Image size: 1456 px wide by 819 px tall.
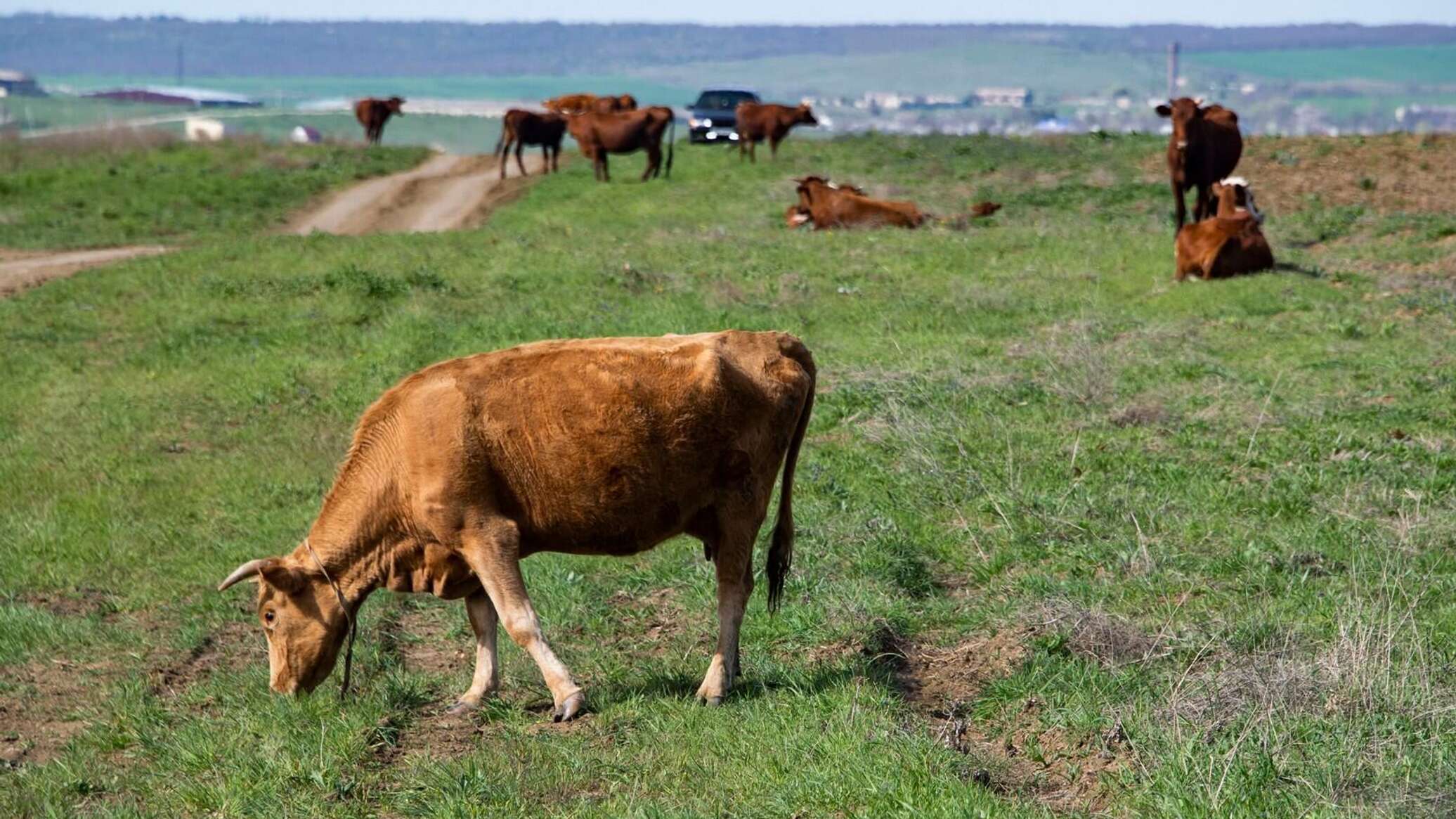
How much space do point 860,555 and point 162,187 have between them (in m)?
26.3

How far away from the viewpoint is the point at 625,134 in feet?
111

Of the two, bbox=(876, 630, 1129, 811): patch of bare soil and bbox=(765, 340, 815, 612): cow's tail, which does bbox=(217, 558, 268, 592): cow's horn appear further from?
bbox=(876, 630, 1129, 811): patch of bare soil

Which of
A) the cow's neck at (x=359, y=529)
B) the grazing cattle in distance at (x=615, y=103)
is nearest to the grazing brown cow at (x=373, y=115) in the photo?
the grazing cattle in distance at (x=615, y=103)

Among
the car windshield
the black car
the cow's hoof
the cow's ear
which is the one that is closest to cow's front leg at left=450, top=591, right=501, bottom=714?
the cow's hoof

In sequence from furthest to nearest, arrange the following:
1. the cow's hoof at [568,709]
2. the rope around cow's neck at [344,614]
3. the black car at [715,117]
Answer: the black car at [715,117] < the rope around cow's neck at [344,614] < the cow's hoof at [568,709]

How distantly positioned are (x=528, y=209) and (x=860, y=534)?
20.2 meters

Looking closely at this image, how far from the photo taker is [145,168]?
35469mm

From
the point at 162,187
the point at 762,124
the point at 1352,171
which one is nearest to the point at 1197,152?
the point at 1352,171

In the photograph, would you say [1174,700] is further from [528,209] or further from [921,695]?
[528,209]

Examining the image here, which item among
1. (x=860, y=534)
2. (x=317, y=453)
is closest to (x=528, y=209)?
(x=317, y=453)

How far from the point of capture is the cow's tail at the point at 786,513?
7469 millimetres

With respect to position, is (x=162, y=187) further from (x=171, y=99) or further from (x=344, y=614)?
(x=171, y=99)

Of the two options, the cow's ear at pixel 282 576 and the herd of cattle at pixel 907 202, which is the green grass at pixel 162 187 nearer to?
the herd of cattle at pixel 907 202

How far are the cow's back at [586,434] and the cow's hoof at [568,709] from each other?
0.76 meters
